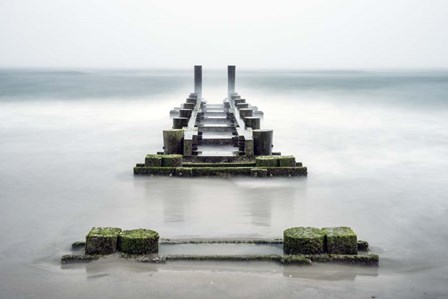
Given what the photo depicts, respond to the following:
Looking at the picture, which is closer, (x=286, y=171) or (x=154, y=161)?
(x=286, y=171)

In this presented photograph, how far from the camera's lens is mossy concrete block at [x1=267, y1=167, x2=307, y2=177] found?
13.0 meters

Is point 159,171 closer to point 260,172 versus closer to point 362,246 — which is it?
point 260,172

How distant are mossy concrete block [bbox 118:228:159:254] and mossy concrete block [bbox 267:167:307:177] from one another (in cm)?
560

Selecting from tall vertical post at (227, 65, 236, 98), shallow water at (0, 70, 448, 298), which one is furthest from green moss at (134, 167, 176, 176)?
tall vertical post at (227, 65, 236, 98)

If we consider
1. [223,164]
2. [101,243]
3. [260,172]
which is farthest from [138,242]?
[223,164]

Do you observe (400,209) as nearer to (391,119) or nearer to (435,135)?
(435,135)

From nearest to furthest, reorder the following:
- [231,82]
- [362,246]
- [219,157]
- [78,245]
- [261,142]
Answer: [362,246] < [78,245] < [219,157] < [261,142] < [231,82]

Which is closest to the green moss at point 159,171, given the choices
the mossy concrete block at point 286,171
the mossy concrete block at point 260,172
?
the mossy concrete block at point 260,172

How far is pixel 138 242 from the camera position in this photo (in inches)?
300

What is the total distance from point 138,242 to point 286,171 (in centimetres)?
603

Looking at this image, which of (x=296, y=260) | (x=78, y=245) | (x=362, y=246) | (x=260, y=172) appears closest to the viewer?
(x=296, y=260)

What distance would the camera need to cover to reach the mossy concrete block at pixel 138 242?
7625mm

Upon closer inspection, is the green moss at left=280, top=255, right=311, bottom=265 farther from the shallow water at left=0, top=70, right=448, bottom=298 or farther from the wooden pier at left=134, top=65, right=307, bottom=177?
the wooden pier at left=134, top=65, right=307, bottom=177

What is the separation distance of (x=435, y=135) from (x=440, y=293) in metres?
19.2
